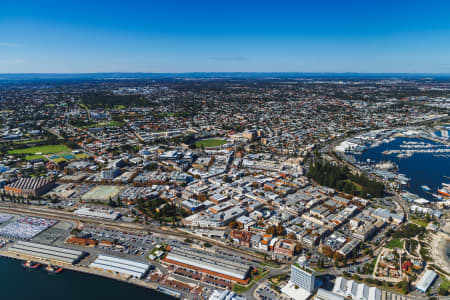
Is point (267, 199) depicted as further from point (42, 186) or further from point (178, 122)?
point (178, 122)

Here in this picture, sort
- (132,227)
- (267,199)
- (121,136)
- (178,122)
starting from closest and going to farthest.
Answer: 1. (132,227)
2. (267,199)
3. (121,136)
4. (178,122)

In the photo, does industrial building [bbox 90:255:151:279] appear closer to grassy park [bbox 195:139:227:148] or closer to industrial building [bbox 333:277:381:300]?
industrial building [bbox 333:277:381:300]

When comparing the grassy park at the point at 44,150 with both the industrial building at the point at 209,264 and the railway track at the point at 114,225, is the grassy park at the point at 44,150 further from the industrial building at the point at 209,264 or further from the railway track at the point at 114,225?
the industrial building at the point at 209,264

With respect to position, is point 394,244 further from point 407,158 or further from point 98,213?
point 407,158

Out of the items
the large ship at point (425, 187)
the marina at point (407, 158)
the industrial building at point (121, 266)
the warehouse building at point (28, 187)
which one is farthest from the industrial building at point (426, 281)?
the warehouse building at point (28, 187)

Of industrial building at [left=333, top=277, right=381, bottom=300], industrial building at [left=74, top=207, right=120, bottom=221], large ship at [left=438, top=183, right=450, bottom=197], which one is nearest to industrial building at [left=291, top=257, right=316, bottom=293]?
industrial building at [left=333, top=277, right=381, bottom=300]

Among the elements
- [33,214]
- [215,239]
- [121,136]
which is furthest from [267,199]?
[121,136]
